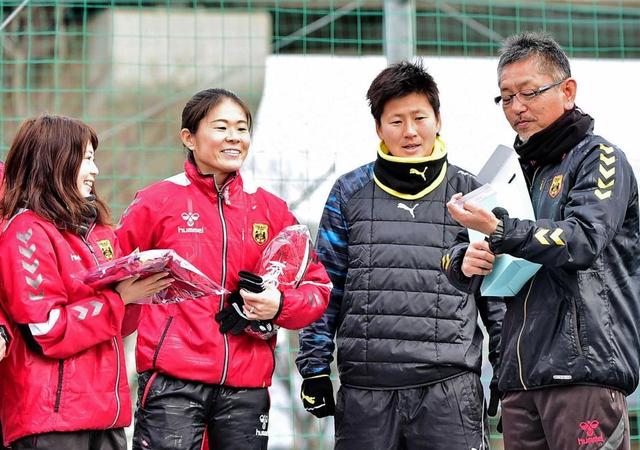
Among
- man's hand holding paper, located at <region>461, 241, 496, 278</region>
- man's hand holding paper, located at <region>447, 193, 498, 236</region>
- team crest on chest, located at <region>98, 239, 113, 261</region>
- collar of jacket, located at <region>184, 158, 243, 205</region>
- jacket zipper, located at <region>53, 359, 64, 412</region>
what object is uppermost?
collar of jacket, located at <region>184, 158, 243, 205</region>

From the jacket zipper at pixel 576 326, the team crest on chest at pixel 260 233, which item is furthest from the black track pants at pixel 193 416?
the jacket zipper at pixel 576 326

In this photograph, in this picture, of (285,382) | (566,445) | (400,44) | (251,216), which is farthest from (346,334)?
(285,382)

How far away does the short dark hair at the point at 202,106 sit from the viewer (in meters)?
3.91

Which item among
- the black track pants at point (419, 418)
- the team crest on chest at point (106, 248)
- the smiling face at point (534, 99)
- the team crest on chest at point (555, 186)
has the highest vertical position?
the smiling face at point (534, 99)

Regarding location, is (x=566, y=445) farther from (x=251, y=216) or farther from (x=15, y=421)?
(x=15, y=421)

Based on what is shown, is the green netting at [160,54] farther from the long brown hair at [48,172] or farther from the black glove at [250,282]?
the long brown hair at [48,172]

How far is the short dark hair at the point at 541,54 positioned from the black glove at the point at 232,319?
46.1 inches

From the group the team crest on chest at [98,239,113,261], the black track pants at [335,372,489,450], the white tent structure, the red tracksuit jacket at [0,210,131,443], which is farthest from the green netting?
the red tracksuit jacket at [0,210,131,443]

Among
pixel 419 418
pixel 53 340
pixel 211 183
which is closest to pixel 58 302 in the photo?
pixel 53 340

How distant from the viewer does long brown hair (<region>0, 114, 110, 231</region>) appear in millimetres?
3424

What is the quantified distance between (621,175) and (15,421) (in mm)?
1969

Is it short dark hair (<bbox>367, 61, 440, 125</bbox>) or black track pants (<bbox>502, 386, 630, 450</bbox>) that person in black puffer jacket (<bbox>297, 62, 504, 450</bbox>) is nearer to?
short dark hair (<bbox>367, 61, 440, 125</bbox>)

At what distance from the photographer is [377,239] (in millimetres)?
3893

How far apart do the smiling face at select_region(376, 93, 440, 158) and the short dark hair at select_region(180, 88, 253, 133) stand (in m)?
0.53
